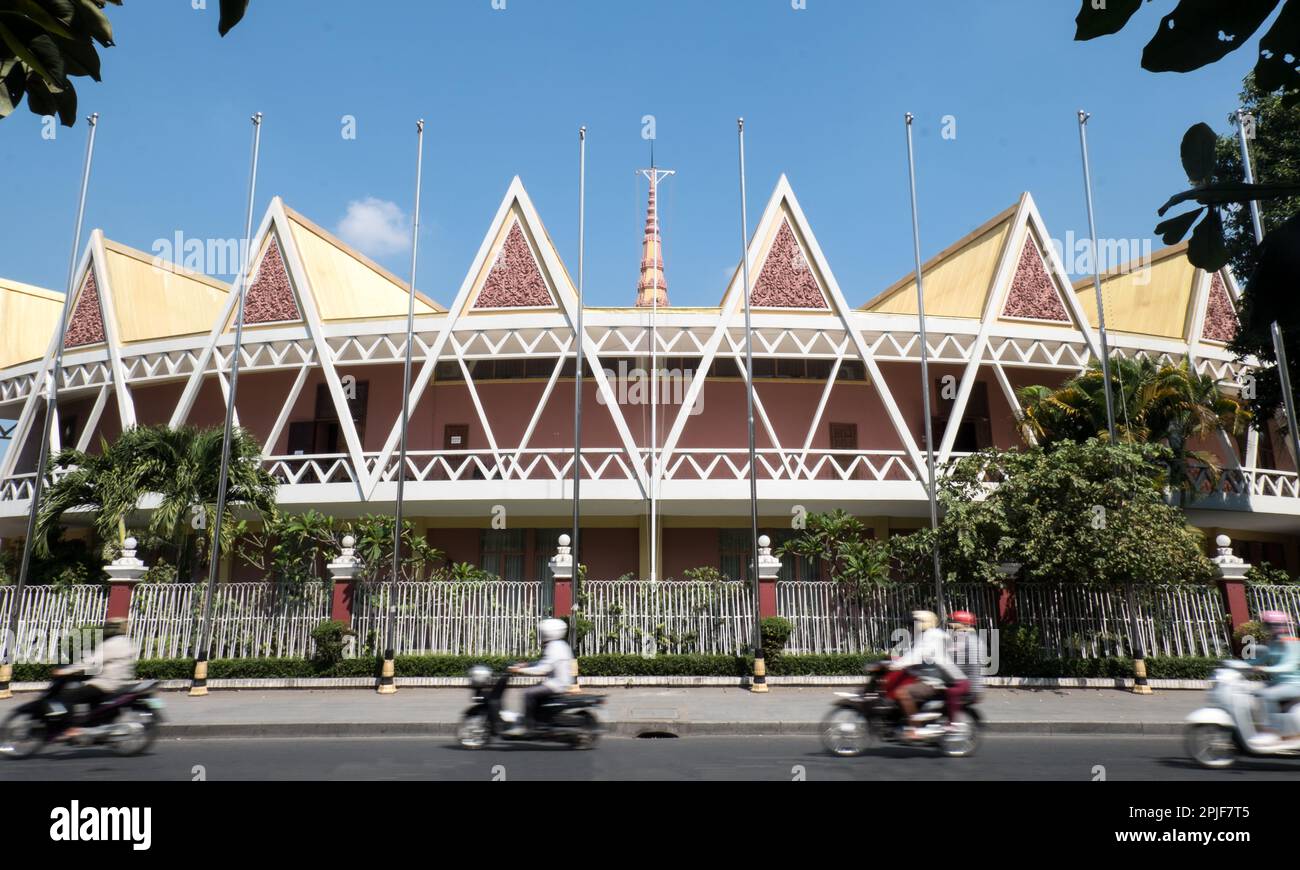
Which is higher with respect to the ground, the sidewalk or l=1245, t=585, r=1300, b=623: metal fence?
l=1245, t=585, r=1300, b=623: metal fence

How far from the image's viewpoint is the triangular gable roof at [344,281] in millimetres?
22156

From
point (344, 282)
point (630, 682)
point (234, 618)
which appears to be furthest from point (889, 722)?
point (344, 282)

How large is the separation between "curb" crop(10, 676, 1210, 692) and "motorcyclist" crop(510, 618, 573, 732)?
A: 6393 millimetres

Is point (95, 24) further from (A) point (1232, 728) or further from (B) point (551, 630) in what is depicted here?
(A) point (1232, 728)

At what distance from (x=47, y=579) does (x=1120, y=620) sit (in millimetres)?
21926

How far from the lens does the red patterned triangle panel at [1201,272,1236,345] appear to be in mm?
22438

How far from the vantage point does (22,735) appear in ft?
28.2

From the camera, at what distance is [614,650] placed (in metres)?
15.9

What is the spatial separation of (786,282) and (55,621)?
16.5 metres

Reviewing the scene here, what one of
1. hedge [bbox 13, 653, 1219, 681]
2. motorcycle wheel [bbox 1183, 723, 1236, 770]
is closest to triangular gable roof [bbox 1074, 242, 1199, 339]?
hedge [bbox 13, 653, 1219, 681]

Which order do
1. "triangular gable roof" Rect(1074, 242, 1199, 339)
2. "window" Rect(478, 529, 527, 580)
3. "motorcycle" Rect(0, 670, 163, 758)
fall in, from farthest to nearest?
"triangular gable roof" Rect(1074, 242, 1199, 339) < "window" Rect(478, 529, 527, 580) < "motorcycle" Rect(0, 670, 163, 758)

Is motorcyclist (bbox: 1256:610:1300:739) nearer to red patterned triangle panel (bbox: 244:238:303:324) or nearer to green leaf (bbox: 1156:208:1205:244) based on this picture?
green leaf (bbox: 1156:208:1205:244)

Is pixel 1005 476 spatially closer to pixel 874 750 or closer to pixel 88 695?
pixel 874 750

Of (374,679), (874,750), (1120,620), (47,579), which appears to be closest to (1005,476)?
(1120,620)
